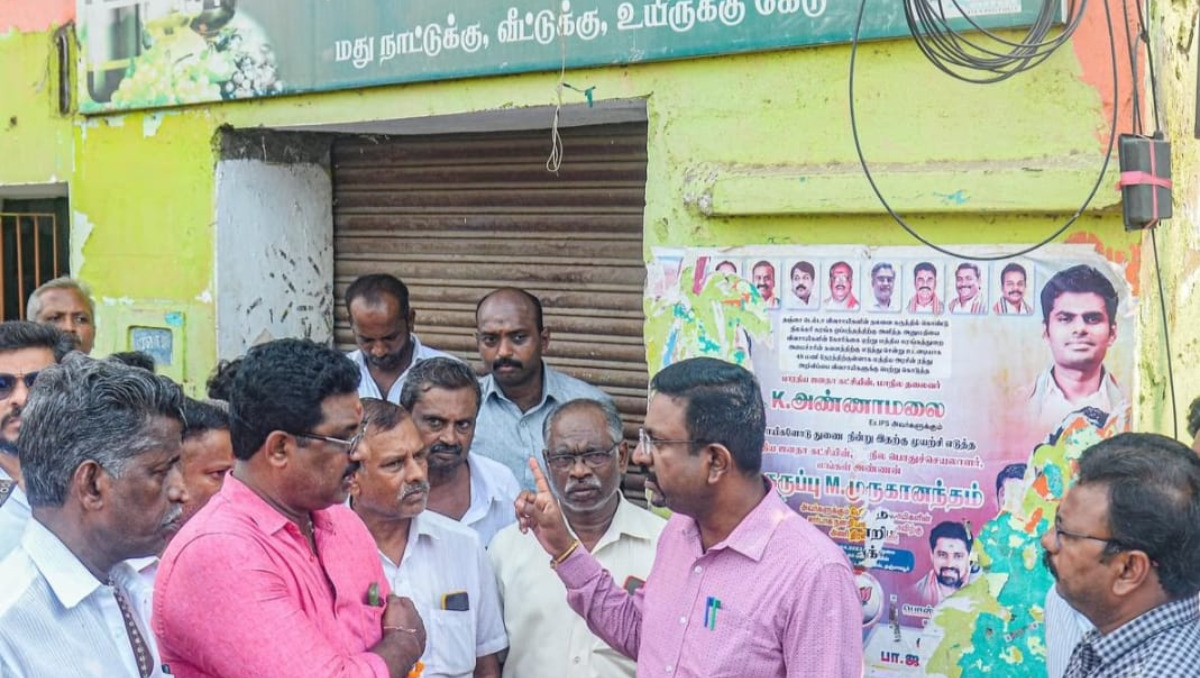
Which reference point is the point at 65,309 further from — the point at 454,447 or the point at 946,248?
the point at 946,248

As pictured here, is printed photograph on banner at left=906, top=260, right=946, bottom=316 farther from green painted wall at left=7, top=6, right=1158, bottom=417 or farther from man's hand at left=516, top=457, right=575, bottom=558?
man's hand at left=516, top=457, right=575, bottom=558

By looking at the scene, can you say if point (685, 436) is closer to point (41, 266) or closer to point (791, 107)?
point (791, 107)

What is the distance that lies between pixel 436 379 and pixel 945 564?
5.63ft

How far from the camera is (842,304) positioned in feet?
13.5

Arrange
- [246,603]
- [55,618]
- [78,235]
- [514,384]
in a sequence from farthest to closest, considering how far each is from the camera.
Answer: [78,235], [514,384], [246,603], [55,618]

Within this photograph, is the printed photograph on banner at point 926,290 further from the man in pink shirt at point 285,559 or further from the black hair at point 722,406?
the man in pink shirt at point 285,559

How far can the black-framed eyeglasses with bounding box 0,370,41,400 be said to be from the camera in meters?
3.93

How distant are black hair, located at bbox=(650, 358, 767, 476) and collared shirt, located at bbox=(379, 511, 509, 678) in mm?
1010

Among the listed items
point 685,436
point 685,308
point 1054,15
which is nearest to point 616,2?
point 685,308

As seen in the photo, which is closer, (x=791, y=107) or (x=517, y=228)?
(x=791, y=107)

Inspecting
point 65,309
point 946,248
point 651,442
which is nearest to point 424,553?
point 651,442

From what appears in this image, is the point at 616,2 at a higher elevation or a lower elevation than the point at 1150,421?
higher

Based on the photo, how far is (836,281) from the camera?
163 inches

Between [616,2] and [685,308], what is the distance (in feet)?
3.69
